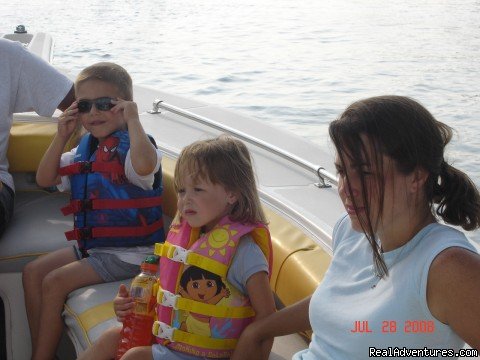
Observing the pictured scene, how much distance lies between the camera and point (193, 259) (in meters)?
1.51

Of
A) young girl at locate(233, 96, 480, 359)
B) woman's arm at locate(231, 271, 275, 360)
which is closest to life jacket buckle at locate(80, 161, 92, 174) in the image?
woman's arm at locate(231, 271, 275, 360)

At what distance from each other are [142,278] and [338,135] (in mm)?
710

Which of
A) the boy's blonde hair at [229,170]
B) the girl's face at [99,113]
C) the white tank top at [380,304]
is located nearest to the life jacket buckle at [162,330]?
the boy's blonde hair at [229,170]

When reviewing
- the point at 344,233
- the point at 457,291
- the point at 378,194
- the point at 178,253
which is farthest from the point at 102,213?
the point at 457,291

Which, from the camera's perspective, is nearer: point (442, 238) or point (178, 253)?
point (442, 238)

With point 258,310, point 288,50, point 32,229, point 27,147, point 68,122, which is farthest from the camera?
point 288,50

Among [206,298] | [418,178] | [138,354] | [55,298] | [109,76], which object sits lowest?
[55,298]

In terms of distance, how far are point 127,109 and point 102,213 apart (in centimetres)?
28

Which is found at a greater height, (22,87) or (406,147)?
(406,147)

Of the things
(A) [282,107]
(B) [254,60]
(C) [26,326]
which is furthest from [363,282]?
(B) [254,60]

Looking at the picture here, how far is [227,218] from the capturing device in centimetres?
153

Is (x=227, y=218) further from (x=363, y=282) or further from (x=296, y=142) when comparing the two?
(x=296, y=142)

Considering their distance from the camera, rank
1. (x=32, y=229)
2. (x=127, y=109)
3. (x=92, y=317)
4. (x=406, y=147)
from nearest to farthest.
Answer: (x=406, y=147), (x=92, y=317), (x=127, y=109), (x=32, y=229)

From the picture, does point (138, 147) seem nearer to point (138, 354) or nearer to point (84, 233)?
point (84, 233)
